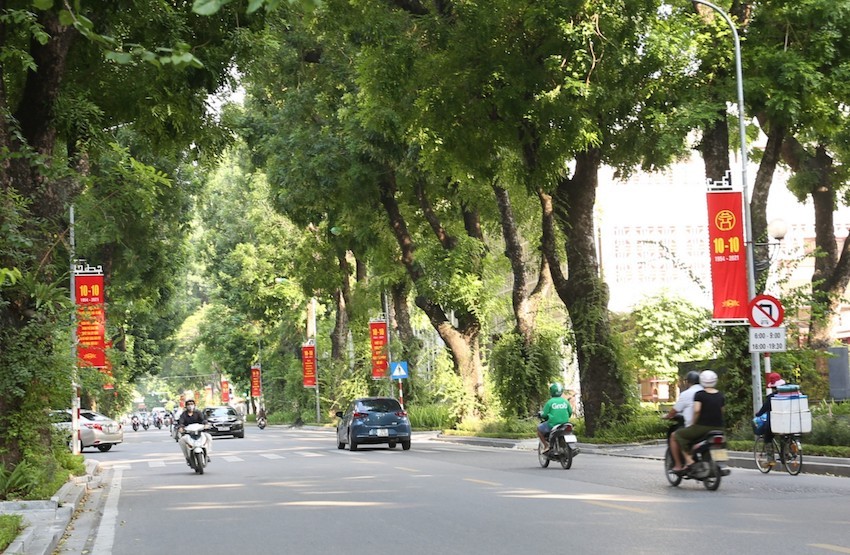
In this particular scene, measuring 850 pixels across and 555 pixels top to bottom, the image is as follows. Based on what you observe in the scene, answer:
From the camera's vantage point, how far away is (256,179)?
212ft

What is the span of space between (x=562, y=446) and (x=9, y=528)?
473 inches

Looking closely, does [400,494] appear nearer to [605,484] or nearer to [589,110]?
[605,484]

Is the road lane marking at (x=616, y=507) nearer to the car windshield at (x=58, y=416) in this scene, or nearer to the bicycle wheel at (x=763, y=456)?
the bicycle wheel at (x=763, y=456)

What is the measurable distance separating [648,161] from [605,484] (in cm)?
1473

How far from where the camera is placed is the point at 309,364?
6769 cm

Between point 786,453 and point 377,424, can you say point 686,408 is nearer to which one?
point 786,453

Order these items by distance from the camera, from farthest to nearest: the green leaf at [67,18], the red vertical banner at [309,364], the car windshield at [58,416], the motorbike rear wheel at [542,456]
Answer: the red vertical banner at [309,364] < the motorbike rear wheel at [542,456] < the car windshield at [58,416] < the green leaf at [67,18]

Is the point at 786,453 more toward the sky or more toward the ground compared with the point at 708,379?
more toward the ground

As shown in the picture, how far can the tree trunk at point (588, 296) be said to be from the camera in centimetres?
3005

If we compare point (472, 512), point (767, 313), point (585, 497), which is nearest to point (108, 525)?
point (472, 512)

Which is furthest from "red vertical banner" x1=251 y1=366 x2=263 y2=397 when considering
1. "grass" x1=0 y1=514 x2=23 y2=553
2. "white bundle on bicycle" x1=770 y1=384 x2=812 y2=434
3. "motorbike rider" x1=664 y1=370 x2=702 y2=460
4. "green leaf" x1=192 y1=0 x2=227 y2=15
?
"green leaf" x1=192 y1=0 x2=227 y2=15

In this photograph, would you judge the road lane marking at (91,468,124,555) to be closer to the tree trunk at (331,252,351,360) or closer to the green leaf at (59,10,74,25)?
the green leaf at (59,10,74,25)

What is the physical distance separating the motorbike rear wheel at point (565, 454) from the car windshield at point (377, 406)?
12.1 m

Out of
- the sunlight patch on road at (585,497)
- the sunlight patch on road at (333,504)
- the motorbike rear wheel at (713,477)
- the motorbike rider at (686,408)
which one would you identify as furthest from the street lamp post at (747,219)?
the sunlight patch on road at (333,504)
